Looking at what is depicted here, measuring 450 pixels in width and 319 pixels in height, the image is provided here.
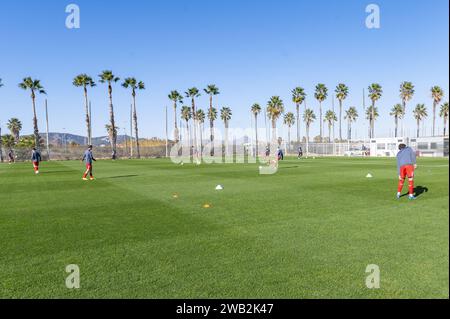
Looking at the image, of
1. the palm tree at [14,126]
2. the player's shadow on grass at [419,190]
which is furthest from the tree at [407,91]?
the palm tree at [14,126]

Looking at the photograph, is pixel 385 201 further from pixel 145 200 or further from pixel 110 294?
pixel 110 294

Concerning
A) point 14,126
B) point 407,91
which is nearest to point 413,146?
point 407,91

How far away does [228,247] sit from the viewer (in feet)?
19.2

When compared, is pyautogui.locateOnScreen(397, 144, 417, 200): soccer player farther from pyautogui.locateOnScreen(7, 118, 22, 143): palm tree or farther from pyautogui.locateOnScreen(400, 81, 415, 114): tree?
pyautogui.locateOnScreen(7, 118, 22, 143): palm tree

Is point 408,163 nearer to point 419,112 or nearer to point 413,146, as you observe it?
point 413,146

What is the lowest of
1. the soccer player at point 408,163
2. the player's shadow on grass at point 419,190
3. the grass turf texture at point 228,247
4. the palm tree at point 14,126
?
the player's shadow on grass at point 419,190

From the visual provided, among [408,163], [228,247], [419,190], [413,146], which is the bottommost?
[419,190]

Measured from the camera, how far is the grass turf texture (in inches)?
164

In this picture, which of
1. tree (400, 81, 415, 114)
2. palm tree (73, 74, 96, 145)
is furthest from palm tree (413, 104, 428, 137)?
palm tree (73, 74, 96, 145)

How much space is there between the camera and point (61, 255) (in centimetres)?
552

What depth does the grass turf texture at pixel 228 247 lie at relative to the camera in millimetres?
4160

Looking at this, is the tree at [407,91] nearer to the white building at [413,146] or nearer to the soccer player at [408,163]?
the white building at [413,146]

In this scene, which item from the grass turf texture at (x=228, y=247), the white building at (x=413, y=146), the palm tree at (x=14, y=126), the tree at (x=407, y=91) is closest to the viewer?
the grass turf texture at (x=228, y=247)
